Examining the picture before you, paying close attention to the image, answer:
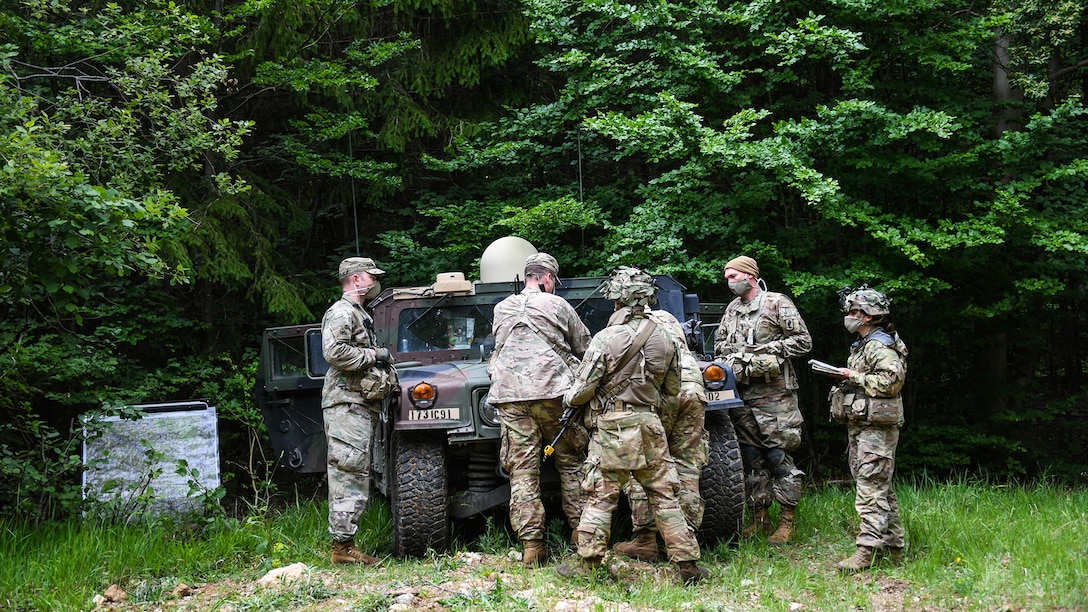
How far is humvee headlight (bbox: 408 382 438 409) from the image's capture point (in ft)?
17.4

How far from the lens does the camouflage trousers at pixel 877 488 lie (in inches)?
202

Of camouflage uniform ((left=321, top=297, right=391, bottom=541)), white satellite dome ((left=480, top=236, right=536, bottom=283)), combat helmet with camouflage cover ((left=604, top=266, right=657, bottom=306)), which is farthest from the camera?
white satellite dome ((left=480, top=236, right=536, bottom=283))

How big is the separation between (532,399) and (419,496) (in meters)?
0.92

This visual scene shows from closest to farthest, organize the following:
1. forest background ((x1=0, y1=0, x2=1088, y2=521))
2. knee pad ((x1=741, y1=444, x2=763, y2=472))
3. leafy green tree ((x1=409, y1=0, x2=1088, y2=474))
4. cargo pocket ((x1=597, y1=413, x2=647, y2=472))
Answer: cargo pocket ((x1=597, y1=413, x2=647, y2=472)) → knee pad ((x1=741, y1=444, x2=763, y2=472)) → forest background ((x1=0, y1=0, x2=1088, y2=521)) → leafy green tree ((x1=409, y1=0, x2=1088, y2=474))

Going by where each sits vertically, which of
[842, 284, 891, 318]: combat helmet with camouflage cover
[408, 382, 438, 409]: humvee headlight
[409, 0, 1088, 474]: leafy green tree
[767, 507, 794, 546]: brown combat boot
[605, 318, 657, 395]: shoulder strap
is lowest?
[767, 507, 794, 546]: brown combat boot

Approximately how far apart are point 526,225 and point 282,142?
3.17 meters

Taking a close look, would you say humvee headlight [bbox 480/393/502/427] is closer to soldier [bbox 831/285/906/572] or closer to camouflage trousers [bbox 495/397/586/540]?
camouflage trousers [bbox 495/397/586/540]

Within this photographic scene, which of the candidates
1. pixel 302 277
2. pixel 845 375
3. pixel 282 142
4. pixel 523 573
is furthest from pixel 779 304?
pixel 282 142

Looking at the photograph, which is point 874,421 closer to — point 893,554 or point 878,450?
point 878,450

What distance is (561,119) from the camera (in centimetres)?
966

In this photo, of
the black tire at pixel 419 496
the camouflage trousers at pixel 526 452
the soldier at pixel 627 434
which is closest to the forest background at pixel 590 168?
the black tire at pixel 419 496

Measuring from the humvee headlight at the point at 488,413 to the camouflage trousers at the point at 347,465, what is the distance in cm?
78

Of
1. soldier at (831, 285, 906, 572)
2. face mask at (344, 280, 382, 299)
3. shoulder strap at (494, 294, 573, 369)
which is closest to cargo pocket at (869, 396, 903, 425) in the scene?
soldier at (831, 285, 906, 572)

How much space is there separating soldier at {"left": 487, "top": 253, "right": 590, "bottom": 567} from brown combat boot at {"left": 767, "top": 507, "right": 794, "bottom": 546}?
1.45m
